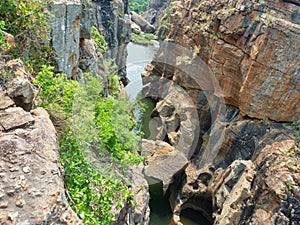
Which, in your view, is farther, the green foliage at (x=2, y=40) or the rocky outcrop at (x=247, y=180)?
the rocky outcrop at (x=247, y=180)

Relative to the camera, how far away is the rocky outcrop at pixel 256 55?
8.87 m

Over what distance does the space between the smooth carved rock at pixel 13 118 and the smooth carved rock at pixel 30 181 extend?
2cm

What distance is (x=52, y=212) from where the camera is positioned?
255cm

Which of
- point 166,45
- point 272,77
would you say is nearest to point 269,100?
point 272,77

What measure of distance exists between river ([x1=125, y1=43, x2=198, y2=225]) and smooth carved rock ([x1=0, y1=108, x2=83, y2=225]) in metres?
8.60

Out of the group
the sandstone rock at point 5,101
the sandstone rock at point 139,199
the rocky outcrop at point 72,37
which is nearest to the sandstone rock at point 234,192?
the sandstone rock at point 139,199

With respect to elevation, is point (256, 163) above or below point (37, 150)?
below

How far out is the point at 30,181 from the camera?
8.72 feet

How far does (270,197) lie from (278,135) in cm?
241

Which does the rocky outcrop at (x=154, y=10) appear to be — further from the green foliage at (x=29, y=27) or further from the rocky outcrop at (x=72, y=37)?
the green foliage at (x=29, y=27)

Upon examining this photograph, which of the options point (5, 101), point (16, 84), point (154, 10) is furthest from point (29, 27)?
point (154, 10)

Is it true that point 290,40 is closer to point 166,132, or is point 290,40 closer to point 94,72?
point 94,72

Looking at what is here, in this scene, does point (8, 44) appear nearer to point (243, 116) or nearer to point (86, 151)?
point (86, 151)

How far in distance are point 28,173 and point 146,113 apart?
16.9m
